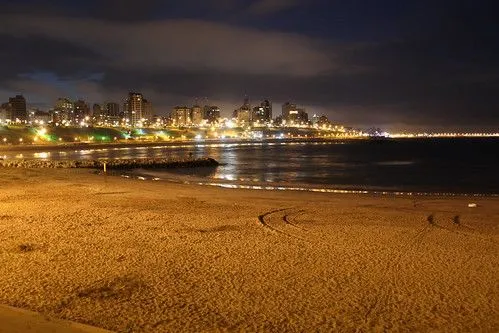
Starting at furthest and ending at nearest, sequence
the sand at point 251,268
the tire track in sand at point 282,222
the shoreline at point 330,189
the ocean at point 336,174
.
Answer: the ocean at point 336,174 < the shoreline at point 330,189 < the tire track in sand at point 282,222 < the sand at point 251,268

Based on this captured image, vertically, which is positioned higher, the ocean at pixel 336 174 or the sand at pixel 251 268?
the sand at pixel 251 268

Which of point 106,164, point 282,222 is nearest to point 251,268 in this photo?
point 282,222

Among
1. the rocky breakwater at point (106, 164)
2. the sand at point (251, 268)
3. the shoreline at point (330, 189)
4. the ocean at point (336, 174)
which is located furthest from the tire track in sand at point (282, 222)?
the rocky breakwater at point (106, 164)

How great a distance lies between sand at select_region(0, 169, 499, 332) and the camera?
20.4 ft

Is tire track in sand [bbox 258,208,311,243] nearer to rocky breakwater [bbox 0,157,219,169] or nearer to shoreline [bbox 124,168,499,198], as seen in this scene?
shoreline [bbox 124,168,499,198]

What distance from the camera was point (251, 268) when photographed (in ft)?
27.6

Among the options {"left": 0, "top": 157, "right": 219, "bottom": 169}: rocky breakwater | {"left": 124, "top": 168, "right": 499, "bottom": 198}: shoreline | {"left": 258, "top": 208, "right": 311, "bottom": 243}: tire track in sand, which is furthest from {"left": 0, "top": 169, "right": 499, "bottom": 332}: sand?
{"left": 0, "top": 157, "right": 219, "bottom": 169}: rocky breakwater

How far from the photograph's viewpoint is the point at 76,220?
12781mm

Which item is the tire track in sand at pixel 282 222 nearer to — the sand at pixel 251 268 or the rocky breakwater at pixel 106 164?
the sand at pixel 251 268

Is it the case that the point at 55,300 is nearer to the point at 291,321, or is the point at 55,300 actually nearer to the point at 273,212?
the point at 291,321

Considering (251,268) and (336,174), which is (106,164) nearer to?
(336,174)

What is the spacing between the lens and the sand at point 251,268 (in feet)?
20.4

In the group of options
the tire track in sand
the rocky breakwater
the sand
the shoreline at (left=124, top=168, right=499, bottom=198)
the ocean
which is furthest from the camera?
the rocky breakwater

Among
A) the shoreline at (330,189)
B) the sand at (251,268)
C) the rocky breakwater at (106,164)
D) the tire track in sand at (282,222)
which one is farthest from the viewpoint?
the rocky breakwater at (106,164)
